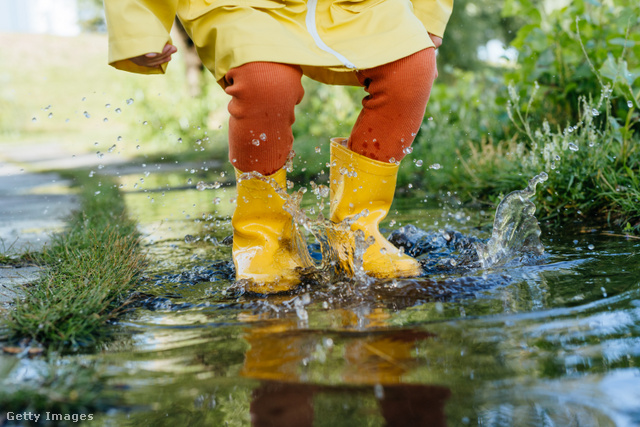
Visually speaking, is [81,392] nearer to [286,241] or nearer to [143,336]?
[143,336]

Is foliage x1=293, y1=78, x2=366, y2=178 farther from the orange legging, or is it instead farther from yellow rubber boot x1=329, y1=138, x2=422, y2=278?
the orange legging

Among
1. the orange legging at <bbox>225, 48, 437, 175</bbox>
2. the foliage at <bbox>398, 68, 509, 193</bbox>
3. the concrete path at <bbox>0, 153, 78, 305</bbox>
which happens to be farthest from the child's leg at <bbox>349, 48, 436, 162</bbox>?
the foliage at <bbox>398, 68, 509, 193</bbox>

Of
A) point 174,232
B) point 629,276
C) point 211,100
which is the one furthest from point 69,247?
point 211,100

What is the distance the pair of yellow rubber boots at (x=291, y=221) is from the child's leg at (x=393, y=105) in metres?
0.05

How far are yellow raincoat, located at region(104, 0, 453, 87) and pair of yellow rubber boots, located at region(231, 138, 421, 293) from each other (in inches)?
13.0

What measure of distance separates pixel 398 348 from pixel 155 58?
3.82 ft

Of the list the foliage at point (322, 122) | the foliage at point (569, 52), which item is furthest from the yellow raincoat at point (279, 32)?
the foliage at point (322, 122)

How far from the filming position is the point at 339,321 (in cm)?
160

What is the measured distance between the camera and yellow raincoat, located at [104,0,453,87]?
1.85m

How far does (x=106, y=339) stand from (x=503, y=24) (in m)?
11.6

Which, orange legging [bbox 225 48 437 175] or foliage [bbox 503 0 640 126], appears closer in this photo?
orange legging [bbox 225 48 437 175]

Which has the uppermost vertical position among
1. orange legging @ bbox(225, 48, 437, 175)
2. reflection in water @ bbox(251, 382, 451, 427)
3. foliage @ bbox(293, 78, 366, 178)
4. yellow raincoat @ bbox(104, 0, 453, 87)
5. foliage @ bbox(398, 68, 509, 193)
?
yellow raincoat @ bbox(104, 0, 453, 87)

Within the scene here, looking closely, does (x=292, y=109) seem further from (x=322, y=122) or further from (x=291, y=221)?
(x=322, y=122)

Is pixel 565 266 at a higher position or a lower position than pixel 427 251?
higher
